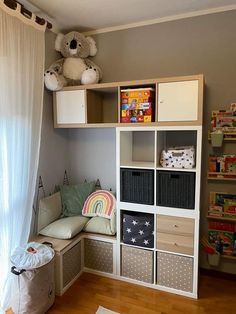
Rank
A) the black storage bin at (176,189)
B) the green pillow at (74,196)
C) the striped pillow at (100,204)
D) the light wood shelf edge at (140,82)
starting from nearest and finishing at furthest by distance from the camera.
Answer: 1. the light wood shelf edge at (140,82)
2. the black storage bin at (176,189)
3. the striped pillow at (100,204)
4. the green pillow at (74,196)

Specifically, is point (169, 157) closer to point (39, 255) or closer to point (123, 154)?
point (123, 154)

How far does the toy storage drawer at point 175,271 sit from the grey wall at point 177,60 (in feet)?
1.41

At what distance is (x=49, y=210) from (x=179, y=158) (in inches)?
53.7

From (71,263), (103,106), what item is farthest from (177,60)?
(71,263)

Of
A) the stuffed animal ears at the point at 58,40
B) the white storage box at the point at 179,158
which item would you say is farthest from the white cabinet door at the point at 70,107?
the white storage box at the point at 179,158

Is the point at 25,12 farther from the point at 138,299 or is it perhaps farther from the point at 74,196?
the point at 138,299

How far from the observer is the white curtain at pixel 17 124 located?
186 cm

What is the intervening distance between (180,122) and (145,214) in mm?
904

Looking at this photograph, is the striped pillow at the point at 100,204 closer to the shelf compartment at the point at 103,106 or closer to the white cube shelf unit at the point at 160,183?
the white cube shelf unit at the point at 160,183

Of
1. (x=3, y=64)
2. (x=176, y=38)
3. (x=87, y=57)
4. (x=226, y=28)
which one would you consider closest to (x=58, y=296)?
(x=3, y=64)

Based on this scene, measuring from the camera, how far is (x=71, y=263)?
2287mm

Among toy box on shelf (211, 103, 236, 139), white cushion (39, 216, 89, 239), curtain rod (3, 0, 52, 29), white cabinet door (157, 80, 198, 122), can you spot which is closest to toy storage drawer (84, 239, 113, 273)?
white cushion (39, 216, 89, 239)

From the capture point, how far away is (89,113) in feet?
7.93

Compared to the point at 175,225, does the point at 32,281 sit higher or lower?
Answer: lower
